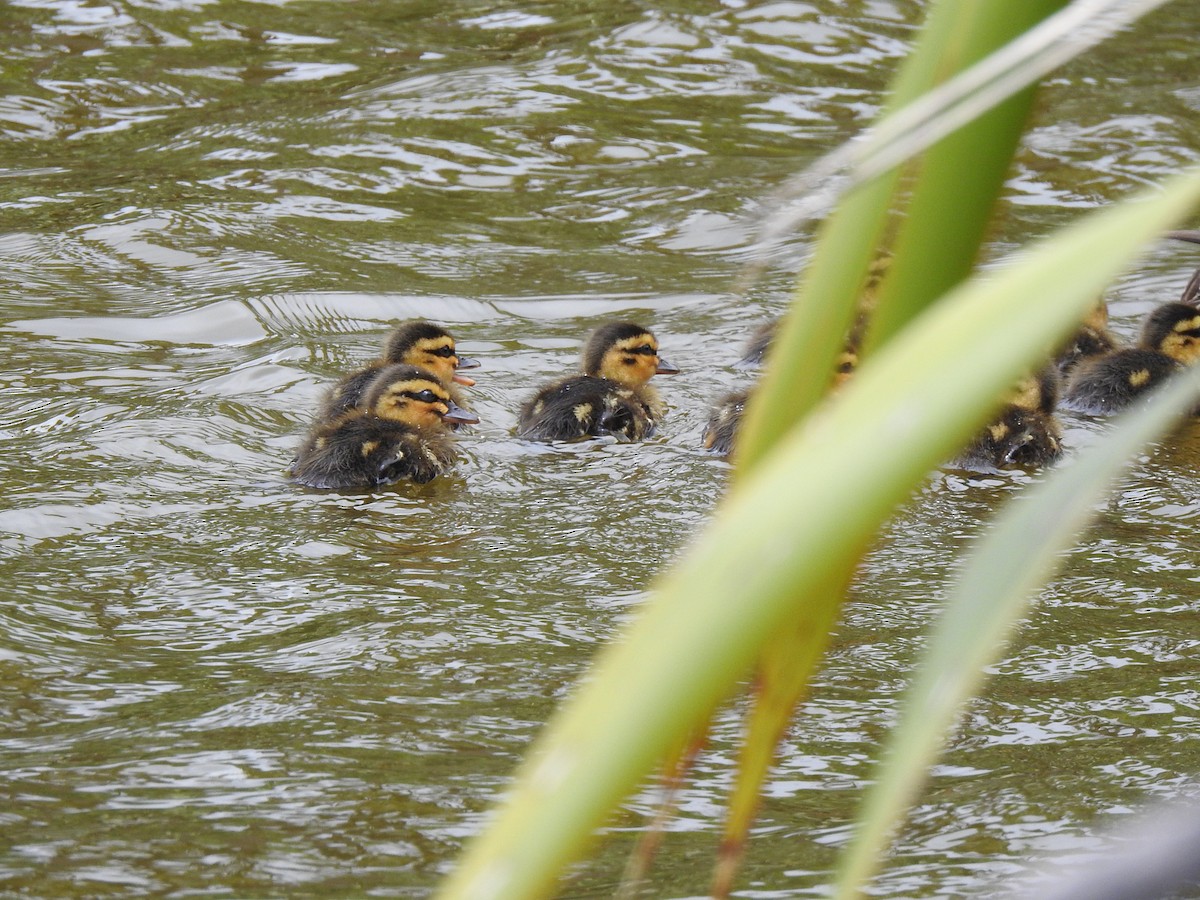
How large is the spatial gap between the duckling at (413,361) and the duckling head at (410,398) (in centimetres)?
8

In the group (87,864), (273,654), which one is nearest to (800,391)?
(87,864)

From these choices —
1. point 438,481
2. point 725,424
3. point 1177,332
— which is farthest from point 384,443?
point 1177,332

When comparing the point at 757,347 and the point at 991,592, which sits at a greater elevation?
the point at 991,592

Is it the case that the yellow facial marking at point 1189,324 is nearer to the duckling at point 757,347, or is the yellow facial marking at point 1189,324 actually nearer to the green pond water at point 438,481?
the green pond water at point 438,481

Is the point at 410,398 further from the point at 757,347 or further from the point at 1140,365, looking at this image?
the point at 1140,365

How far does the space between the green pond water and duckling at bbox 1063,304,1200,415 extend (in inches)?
5.8

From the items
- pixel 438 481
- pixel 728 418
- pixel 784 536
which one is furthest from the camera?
pixel 728 418

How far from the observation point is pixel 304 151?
711 cm

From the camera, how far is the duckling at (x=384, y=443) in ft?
13.8

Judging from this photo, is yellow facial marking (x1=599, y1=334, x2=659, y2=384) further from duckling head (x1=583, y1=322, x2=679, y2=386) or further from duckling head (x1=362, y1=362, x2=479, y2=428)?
duckling head (x1=362, y1=362, x2=479, y2=428)

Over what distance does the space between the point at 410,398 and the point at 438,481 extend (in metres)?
0.35

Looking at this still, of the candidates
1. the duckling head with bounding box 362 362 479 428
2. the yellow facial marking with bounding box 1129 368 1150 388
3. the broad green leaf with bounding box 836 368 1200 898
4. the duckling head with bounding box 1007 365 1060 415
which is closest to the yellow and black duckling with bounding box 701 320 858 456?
the duckling head with bounding box 1007 365 1060 415

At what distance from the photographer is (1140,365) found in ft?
16.3

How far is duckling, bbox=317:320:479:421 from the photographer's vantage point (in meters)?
4.78
